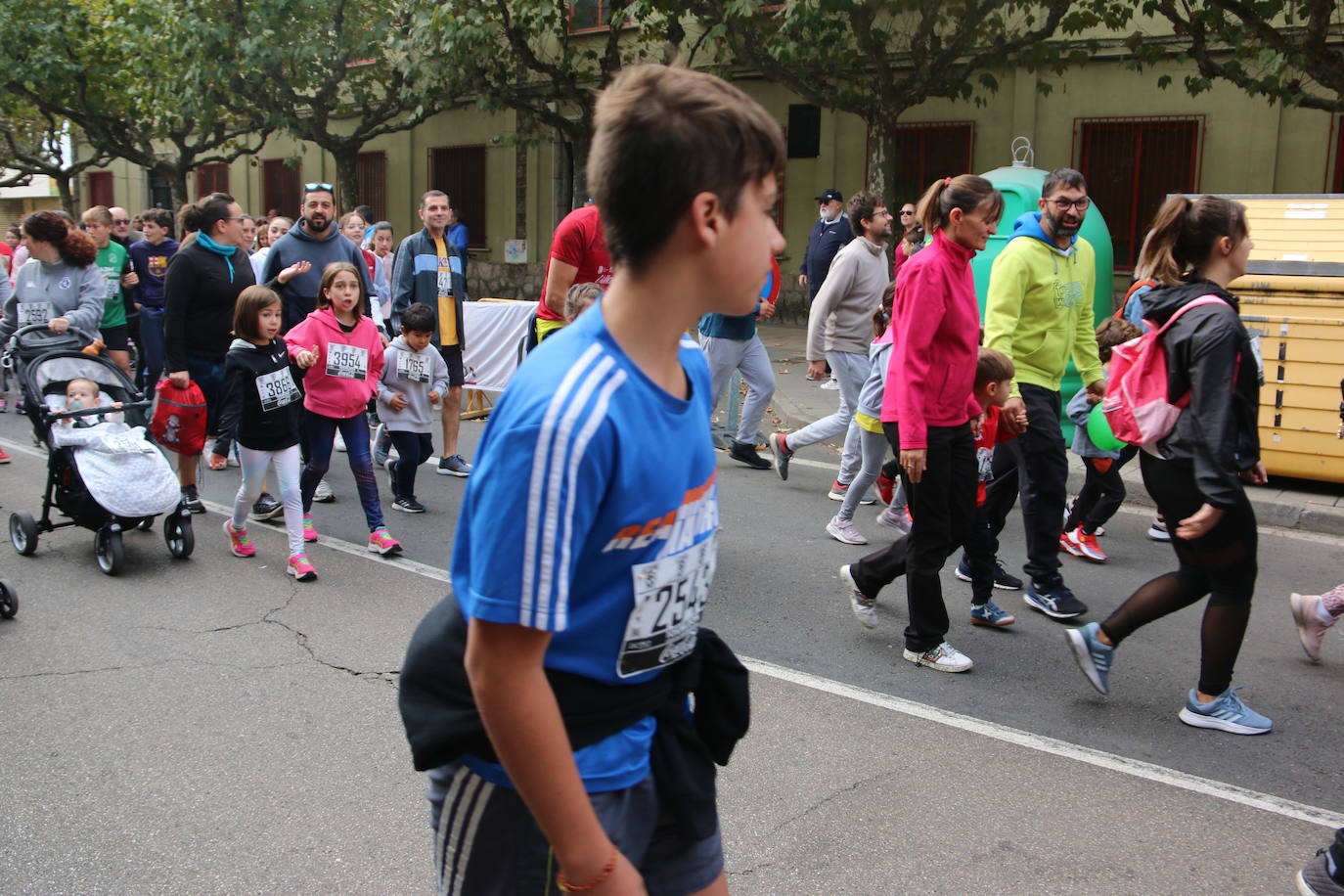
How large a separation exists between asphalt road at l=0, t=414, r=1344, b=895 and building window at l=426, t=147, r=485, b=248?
20.0 meters

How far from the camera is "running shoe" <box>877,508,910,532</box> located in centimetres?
742

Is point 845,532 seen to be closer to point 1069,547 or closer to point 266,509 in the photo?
point 1069,547

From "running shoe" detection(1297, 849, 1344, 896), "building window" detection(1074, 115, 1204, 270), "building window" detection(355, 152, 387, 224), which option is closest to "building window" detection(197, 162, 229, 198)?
"building window" detection(355, 152, 387, 224)

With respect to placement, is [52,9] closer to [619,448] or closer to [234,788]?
[234,788]

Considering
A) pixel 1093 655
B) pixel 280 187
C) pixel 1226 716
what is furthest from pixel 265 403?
pixel 280 187

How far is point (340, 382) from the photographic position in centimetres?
683

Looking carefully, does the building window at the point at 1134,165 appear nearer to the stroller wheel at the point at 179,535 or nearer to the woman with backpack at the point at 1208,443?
the woman with backpack at the point at 1208,443

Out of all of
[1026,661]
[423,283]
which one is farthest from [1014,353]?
[423,283]

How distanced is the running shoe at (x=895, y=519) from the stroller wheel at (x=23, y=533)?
4.80m

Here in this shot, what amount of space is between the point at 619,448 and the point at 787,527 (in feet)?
20.1

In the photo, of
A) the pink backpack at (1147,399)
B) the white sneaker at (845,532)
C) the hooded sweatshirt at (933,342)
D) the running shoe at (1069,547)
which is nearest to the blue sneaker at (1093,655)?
the pink backpack at (1147,399)

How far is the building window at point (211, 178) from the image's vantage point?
109 ft

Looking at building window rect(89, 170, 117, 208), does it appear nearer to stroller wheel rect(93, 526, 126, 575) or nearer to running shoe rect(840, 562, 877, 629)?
stroller wheel rect(93, 526, 126, 575)

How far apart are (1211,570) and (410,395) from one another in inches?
200
